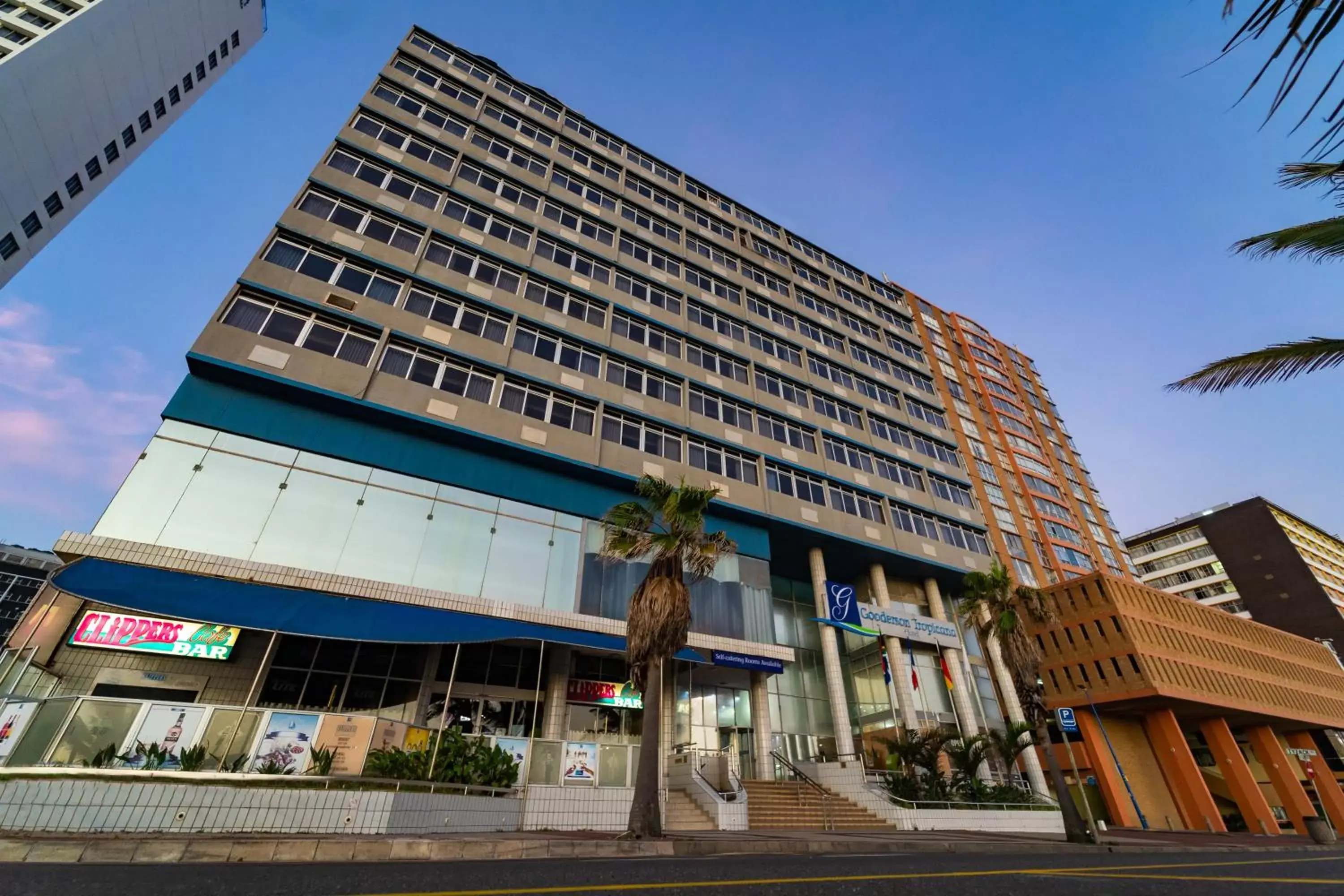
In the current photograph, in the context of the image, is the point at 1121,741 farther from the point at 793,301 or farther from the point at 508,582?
the point at 508,582

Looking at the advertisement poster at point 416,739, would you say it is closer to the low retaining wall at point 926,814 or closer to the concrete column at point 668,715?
the concrete column at point 668,715

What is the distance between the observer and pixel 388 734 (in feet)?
45.9

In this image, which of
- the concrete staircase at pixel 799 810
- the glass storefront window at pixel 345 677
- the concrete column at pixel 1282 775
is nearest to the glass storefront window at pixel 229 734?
the glass storefront window at pixel 345 677

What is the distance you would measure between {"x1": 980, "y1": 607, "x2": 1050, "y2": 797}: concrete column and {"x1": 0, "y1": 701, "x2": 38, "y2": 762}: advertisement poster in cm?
3298

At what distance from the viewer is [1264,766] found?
45.9 metres

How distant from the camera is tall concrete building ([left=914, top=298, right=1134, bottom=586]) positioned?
193 feet

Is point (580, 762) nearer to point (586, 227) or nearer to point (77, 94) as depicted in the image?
point (586, 227)

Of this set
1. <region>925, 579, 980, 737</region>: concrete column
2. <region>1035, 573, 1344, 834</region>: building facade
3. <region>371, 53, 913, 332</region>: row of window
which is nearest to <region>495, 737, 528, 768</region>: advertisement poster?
<region>925, 579, 980, 737</region>: concrete column

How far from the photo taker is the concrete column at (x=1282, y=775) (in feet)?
139

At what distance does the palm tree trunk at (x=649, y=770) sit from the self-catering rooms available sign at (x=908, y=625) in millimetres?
17397

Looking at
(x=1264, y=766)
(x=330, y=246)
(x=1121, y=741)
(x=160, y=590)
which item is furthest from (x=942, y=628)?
(x=1264, y=766)

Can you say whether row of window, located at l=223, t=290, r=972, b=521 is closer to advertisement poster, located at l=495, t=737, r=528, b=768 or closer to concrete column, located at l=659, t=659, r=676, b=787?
concrete column, located at l=659, t=659, r=676, b=787

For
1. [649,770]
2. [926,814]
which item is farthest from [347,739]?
[926,814]

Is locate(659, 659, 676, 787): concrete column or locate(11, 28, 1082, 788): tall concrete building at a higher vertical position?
locate(11, 28, 1082, 788): tall concrete building
